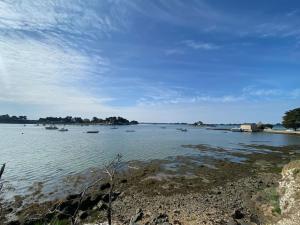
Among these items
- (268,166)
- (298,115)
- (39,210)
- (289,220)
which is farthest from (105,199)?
(298,115)

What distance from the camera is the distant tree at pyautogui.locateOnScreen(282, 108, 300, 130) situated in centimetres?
11719

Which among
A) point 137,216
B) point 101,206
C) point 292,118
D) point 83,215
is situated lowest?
point 83,215

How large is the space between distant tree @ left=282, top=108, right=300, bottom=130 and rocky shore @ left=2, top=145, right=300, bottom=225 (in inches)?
3723

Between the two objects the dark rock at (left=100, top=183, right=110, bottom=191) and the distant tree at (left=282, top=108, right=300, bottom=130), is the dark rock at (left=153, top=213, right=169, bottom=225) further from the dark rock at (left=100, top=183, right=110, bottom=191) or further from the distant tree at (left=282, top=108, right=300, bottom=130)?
the distant tree at (left=282, top=108, right=300, bottom=130)

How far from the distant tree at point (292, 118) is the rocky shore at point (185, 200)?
9457 centimetres

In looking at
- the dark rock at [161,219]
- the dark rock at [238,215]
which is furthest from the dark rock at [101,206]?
the dark rock at [238,215]

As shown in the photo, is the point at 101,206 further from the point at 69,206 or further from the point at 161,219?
the point at 161,219

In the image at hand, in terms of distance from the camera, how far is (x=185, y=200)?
22.1m

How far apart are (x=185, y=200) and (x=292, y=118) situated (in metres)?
114

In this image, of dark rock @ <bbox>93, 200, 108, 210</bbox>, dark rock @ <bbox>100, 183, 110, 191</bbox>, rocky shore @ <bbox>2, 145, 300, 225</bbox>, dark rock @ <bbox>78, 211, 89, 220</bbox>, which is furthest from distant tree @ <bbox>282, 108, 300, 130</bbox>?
dark rock @ <bbox>78, 211, 89, 220</bbox>

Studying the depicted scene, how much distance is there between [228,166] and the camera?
38656 millimetres

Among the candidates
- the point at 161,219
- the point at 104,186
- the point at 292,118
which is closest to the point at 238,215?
the point at 161,219

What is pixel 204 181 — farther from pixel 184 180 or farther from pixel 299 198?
pixel 299 198

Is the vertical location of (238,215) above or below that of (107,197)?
above
